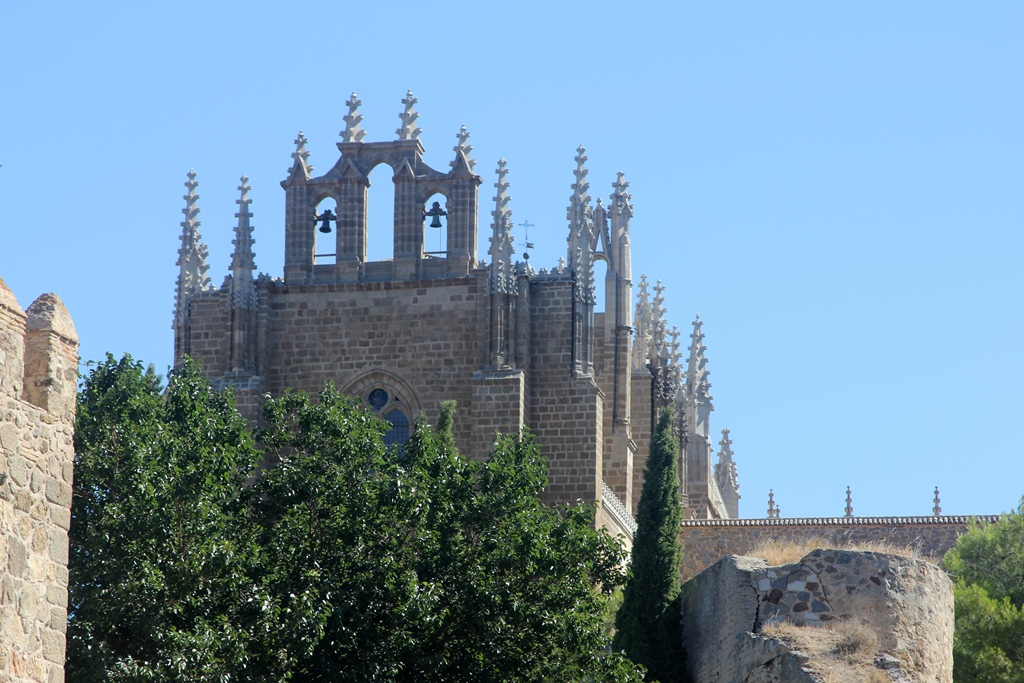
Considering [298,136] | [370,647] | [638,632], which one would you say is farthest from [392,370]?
[370,647]

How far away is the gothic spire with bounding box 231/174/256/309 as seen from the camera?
35844mm

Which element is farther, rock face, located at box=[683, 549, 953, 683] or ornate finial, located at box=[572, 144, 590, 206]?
ornate finial, located at box=[572, 144, 590, 206]

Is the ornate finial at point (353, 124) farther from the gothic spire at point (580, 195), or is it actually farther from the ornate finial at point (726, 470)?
the ornate finial at point (726, 470)

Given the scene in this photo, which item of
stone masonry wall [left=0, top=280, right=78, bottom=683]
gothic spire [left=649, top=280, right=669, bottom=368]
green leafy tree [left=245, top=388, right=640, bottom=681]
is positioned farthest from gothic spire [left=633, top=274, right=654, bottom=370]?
stone masonry wall [left=0, top=280, right=78, bottom=683]

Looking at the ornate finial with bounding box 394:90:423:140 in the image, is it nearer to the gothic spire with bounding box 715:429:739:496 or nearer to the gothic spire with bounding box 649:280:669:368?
the gothic spire with bounding box 649:280:669:368

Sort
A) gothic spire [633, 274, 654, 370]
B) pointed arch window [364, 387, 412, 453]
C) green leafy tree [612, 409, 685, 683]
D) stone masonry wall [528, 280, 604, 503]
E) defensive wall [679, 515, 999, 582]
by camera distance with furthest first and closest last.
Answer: gothic spire [633, 274, 654, 370] < pointed arch window [364, 387, 412, 453] < stone masonry wall [528, 280, 604, 503] < defensive wall [679, 515, 999, 582] < green leafy tree [612, 409, 685, 683]

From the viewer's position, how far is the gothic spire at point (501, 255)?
3491 cm

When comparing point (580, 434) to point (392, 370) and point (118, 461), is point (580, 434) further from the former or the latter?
point (118, 461)

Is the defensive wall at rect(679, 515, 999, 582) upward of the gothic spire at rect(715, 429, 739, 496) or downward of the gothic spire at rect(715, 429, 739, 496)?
downward

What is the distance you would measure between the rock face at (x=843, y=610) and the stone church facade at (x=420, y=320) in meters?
13.6

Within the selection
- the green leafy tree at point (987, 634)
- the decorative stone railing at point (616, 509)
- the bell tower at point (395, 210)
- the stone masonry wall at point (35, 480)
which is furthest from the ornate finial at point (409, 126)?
the stone masonry wall at point (35, 480)

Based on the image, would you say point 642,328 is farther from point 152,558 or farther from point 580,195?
point 152,558

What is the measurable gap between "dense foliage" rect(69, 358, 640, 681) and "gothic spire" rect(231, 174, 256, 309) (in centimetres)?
1224

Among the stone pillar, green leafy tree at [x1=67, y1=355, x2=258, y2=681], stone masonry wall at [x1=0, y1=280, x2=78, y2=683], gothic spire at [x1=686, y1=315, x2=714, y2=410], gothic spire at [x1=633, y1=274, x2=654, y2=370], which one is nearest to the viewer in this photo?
stone masonry wall at [x1=0, y1=280, x2=78, y2=683]
